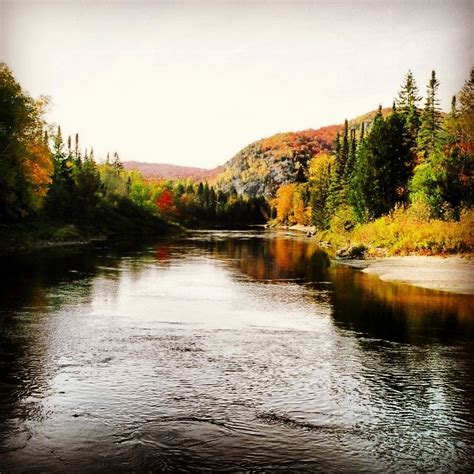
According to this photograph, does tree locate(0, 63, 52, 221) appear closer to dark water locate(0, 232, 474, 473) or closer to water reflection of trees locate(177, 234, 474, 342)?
dark water locate(0, 232, 474, 473)

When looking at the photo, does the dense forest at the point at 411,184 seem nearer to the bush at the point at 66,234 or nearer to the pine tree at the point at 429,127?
the pine tree at the point at 429,127

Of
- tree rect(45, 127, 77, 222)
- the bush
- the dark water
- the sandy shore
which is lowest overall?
the dark water

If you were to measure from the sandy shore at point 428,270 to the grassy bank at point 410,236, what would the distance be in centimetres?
201

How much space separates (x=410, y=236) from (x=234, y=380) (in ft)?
118

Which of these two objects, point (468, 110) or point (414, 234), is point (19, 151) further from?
point (468, 110)

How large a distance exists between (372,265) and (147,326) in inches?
986

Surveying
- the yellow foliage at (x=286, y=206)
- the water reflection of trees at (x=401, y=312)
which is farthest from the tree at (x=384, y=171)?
the yellow foliage at (x=286, y=206)

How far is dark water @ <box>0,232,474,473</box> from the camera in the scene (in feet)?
35.2

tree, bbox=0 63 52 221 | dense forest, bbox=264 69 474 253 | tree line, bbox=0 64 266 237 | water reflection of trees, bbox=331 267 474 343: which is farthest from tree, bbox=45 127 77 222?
water reflection of trees, bbox=331 267 474 343

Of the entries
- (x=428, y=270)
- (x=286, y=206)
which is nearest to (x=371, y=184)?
(x=428, y=270)

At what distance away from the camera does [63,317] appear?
75.0 ft

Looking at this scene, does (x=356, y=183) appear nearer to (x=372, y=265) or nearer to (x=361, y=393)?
(x=372, y=265)

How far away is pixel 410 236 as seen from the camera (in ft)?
156

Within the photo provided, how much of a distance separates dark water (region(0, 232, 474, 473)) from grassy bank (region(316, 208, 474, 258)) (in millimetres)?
15636
